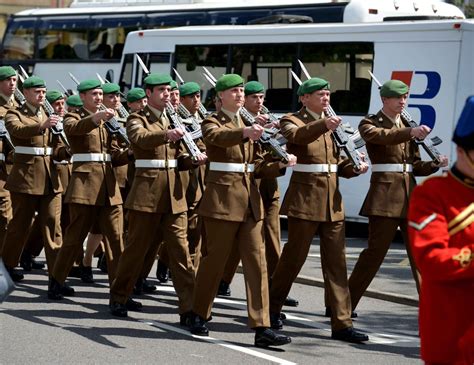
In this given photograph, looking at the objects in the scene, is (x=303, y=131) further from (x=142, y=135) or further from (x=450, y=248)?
(x=450, y=248)

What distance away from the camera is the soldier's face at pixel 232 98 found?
30.1 feet

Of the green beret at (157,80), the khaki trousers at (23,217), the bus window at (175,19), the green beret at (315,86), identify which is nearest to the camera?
the green beret at (315,86)

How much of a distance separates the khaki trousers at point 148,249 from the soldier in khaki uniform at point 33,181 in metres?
1.50

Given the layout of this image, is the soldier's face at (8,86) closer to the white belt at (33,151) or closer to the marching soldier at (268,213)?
the white belt at (33,151)

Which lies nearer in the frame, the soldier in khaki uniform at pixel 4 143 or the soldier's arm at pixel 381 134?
the soldier's arm at pixel 381 134

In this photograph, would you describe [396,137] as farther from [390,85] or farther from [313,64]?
[313,64]

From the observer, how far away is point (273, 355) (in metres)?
8.66

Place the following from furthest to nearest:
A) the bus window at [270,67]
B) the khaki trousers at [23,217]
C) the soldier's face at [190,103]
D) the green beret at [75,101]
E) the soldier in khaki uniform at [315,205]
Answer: the bus window at [270,67], the green beret at [75,101], the soldier's face at [190,103], the khaki trousers at [23,217], the soldier in khaki uniform at [315,205]

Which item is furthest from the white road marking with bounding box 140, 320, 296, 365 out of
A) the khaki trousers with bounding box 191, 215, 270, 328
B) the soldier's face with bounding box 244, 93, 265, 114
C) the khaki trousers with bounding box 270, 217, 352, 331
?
the soldier's face with bounding box 244, 93, 265, 114

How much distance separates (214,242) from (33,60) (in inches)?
693

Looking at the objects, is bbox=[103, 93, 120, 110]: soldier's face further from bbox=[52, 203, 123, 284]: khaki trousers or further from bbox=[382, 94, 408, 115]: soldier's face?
bbox=[382, 94, 408, 115]: soldier's face

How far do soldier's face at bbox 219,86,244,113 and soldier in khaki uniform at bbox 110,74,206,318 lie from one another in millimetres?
605

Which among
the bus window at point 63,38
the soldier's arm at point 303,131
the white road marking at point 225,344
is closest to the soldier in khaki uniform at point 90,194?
the white road marking at point 225,344

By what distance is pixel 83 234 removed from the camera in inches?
428
